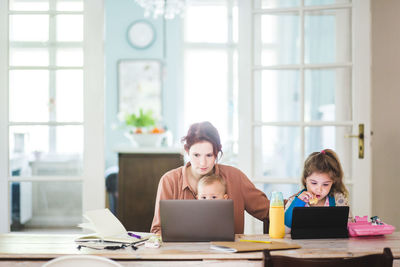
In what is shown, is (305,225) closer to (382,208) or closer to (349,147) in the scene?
(349,147)

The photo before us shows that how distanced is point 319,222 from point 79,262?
1.02 m

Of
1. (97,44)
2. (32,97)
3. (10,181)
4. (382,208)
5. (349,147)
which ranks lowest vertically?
(382,208)

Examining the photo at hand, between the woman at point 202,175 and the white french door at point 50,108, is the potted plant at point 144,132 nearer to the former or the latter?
the white french door at point 50,108

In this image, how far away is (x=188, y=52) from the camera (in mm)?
6664

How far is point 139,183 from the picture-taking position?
13.6 feet

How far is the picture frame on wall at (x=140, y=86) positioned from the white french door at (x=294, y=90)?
3456 millimetres

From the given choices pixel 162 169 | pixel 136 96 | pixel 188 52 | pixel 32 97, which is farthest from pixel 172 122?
pixel 32 97

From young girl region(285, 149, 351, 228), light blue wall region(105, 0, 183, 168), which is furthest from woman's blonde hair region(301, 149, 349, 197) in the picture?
light blue wall region(105, 0, 183, 168)

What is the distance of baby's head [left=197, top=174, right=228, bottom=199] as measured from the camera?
2.07 m

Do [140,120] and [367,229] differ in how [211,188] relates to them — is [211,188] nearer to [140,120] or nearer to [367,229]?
[367,229]

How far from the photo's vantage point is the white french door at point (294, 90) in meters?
2.98

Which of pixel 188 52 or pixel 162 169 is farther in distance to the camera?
pixel 188 52

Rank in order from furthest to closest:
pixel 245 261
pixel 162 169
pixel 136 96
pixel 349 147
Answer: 1. pixel 136 96
2. pixel 162 169
3. pixel 349 147
4. pixel 245 261

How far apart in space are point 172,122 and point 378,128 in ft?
11.8
